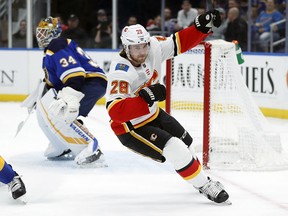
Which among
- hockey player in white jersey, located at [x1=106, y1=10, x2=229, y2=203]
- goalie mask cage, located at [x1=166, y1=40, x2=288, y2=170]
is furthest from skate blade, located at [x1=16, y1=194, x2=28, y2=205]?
goalie mask cage, located at [x1=166, y1=40, x2=288, y2=170]

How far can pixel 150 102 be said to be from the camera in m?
3.52

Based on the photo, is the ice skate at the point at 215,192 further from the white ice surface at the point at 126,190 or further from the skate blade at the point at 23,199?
the skate blade at the point at 23,199

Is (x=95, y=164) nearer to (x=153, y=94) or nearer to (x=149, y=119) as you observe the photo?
(x=149, y=119)

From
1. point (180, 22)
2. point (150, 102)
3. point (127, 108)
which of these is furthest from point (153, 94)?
point (180, 22)

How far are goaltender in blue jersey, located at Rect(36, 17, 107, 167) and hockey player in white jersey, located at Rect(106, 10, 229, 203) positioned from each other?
77cm

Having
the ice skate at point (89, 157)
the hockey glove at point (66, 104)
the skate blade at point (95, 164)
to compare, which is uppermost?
the hockey glove at point (66, 104)

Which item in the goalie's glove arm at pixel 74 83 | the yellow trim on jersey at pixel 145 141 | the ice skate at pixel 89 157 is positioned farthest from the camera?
the ice skate at pixel 89 157

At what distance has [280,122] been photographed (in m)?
7.30

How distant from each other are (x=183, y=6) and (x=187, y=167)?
578cm

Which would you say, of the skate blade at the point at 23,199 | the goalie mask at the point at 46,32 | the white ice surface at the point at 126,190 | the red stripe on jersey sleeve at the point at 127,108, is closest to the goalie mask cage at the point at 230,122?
the white ice surface at the point at 126,190

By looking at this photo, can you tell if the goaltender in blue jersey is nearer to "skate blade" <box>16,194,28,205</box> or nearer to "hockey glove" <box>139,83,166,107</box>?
"skate blade" <box>16,194,28,205</box>

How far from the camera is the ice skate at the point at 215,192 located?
3643mm

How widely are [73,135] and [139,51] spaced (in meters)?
1.29

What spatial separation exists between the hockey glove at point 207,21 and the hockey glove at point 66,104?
3.24 ft
